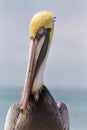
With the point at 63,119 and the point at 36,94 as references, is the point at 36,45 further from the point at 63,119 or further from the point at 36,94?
the point at 63,119

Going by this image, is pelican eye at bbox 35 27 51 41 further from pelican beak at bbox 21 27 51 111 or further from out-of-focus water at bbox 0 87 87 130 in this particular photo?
out-of-focus water at bbox 0 87 87 130

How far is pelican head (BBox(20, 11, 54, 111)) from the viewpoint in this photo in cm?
470

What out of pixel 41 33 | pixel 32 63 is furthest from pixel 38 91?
pixel 41 33

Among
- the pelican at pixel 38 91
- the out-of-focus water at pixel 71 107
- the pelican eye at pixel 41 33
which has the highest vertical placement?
the out-of-focus water at pixel 71 107

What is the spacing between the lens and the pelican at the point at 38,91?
471 centimetres

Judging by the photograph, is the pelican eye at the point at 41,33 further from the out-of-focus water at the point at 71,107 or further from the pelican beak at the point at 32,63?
the out-of-focus water at the point at 71,107

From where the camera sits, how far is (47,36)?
4855 mm

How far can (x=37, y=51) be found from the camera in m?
4.74

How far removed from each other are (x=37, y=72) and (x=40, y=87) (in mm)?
138

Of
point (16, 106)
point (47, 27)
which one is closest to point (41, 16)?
point (47, 27)

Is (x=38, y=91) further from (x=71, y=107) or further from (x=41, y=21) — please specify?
(x=71, y=107)

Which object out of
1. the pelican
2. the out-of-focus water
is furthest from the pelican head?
the out-of-focus water

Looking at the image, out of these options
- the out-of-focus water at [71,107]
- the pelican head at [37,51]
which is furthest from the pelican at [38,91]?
the out-of-focus water at [71,107]

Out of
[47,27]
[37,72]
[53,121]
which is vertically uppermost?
[47,27]
